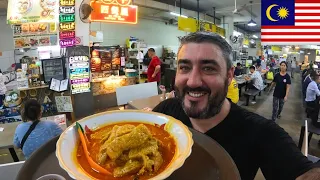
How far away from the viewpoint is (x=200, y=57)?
104cm

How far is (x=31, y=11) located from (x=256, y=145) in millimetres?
5167

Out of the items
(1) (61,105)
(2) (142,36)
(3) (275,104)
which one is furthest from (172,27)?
(1) (61,105)

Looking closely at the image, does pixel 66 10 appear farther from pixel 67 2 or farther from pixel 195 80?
pixel 195 80

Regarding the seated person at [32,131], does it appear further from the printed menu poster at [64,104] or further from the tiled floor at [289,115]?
the printed menu poster at [64,104]

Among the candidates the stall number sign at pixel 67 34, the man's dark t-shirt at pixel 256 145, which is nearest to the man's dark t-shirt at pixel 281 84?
the man's dark t-shirt at pixel 256 145

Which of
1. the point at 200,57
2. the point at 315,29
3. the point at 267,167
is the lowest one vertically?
the point at 267,167

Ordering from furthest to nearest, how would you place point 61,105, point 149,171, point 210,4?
1. point 210,4
2. point 61,105
3. point 149,171

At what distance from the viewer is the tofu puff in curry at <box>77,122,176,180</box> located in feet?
2.23

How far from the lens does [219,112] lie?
1142mm

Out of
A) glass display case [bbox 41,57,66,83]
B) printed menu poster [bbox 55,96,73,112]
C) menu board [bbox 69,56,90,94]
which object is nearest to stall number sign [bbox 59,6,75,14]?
menu board [bbox 69,56,90,94]

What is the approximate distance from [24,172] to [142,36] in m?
12.7

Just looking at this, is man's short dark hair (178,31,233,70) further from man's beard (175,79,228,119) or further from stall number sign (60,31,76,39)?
stall number sign (60,31,76,39)

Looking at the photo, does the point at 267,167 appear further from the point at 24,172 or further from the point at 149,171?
the point at 24,172

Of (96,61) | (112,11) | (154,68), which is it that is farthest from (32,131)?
(96,61)
